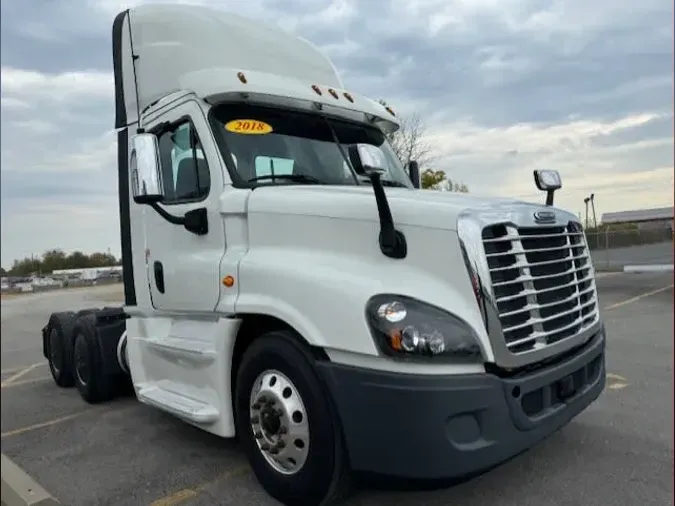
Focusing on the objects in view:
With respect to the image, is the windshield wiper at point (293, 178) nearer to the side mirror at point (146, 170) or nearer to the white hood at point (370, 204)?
the white hood at point (370, 204)

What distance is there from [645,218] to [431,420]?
2.14 metres

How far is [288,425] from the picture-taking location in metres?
3.19

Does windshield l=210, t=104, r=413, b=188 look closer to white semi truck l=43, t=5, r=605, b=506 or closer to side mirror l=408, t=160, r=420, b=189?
white semi truck l=43, t=5, r=605, b=506

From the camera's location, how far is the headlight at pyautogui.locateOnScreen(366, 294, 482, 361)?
2758 mm

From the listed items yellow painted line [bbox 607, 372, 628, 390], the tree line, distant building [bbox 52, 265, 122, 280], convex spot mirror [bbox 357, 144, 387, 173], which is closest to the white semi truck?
convex spot mirror [bbox 357, 144, 387, 173]

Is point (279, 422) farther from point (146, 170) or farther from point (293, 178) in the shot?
point (146, 170)

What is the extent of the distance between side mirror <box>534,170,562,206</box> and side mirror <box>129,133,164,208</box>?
2.41 meters

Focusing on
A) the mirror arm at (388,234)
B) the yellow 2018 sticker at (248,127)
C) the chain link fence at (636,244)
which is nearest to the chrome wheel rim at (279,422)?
the mirror arm at (388,234)

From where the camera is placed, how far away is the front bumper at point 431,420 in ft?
8.92

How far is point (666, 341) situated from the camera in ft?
23.5

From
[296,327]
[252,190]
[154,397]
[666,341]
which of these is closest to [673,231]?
[296,327]

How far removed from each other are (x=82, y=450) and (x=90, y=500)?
0.96m

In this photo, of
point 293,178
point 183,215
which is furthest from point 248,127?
point 183,215

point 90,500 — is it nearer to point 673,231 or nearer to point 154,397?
point 154,397
